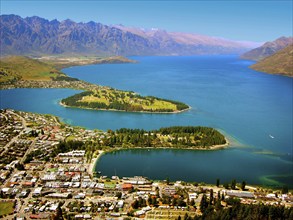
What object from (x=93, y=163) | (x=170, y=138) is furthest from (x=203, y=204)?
(x=170, y=138)

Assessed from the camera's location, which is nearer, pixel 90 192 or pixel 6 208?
pixel 6 208

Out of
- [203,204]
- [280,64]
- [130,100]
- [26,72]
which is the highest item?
[280,64]

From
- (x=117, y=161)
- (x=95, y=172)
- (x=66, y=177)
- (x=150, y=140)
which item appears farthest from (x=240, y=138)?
(x=66, y=177)

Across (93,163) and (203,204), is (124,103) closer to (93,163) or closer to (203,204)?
(93,163)

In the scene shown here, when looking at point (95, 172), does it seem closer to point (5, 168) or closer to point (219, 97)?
point (5, 168)

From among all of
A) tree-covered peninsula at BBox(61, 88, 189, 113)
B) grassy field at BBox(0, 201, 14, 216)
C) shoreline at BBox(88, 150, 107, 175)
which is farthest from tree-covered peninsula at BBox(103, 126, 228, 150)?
grassy field at BBox(0, 201, 14, 216)

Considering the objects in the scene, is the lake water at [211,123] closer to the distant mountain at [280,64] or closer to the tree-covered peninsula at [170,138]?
the tree-covered peninsula at [170,138]
